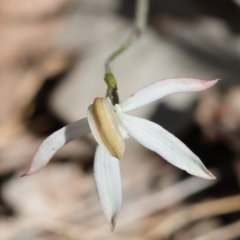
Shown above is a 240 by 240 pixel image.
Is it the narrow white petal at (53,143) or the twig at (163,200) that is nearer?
the narrow white petal at (53,143)

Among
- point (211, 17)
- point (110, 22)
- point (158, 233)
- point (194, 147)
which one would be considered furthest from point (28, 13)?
point (158, 233)

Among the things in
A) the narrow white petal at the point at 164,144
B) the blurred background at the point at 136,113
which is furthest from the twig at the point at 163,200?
the narrow white petal at the point at 164,144

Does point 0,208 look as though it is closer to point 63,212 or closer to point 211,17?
point 63,212

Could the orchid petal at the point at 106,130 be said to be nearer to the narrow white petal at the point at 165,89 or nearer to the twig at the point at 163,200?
the narrow white petal at the point at 165,89

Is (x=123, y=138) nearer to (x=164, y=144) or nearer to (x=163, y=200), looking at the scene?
(x=164, y=144)

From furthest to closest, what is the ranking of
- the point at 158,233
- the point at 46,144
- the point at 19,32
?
the point at 19,32, the point at 158,233, the point at 46,144

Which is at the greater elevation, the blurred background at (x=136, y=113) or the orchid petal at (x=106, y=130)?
the blurred background at (x=136, y=113)

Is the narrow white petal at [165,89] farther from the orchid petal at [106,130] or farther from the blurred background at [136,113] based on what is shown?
the blurred background at [136,113]

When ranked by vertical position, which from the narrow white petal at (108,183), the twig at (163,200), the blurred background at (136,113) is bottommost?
the narrow white petal at (108,183)
